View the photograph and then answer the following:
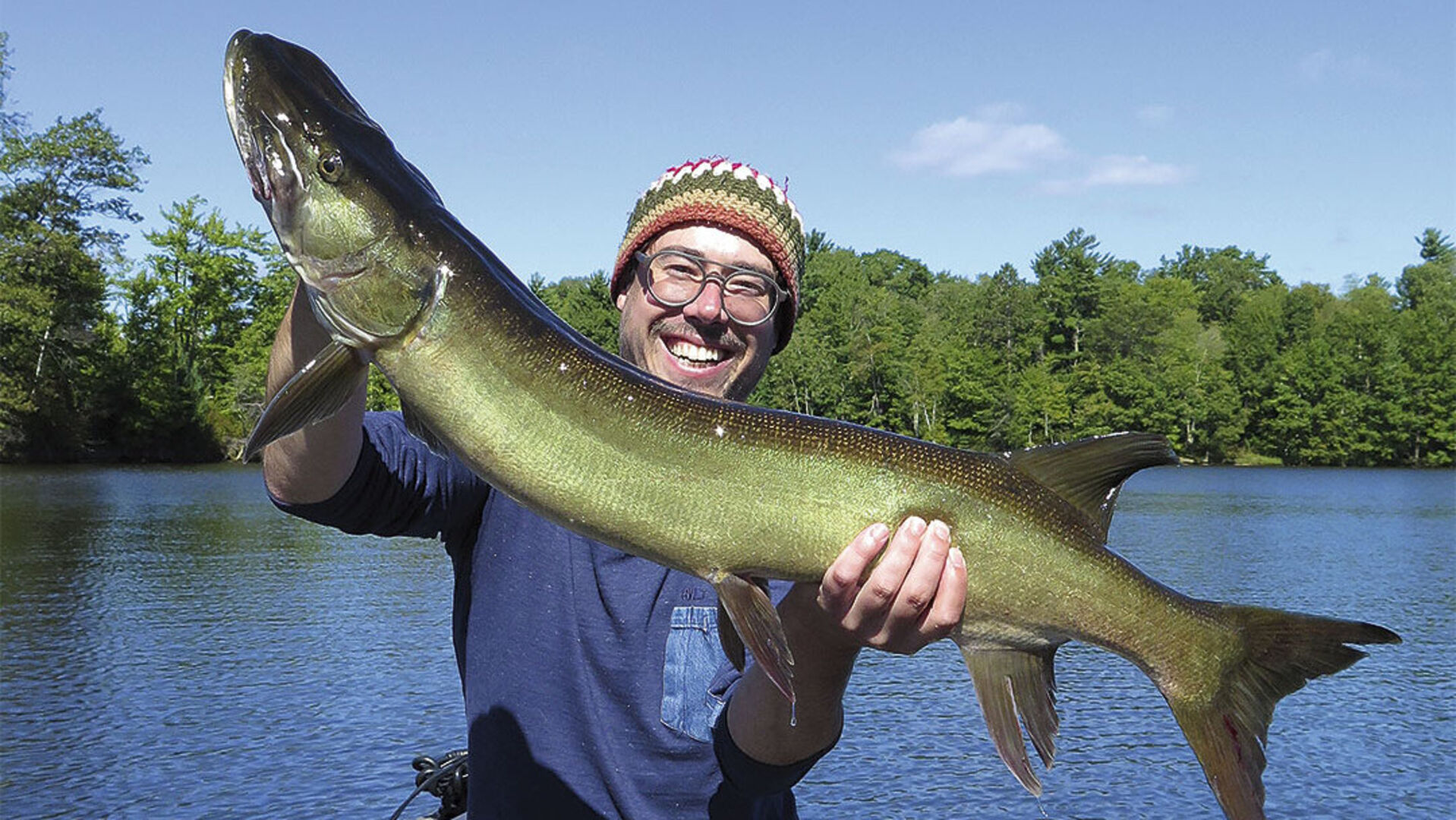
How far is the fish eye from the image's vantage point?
2.60 m

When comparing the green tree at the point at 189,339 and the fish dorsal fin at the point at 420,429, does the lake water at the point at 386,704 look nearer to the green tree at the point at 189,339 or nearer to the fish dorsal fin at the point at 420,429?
the fish dorsal fin at the point at 420,429

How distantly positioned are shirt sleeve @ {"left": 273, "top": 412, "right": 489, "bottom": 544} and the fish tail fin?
5.84ft

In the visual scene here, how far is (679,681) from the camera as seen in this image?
10.4ft

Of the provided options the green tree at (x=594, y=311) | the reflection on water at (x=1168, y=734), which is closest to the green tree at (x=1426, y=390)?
the green tree at (x=594, y=311)

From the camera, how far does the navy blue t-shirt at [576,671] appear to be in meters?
3.10

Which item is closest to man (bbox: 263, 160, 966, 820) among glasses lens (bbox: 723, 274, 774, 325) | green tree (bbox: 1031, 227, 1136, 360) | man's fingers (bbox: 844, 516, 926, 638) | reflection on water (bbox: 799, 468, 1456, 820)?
man's fingers (bbox: 844, 516, 926, 638)

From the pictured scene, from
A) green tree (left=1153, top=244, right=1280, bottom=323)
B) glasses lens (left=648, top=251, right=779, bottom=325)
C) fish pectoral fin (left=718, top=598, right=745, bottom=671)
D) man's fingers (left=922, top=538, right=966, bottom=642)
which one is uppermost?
green tree (left=1153, top=244, right=1280, bottom=323)

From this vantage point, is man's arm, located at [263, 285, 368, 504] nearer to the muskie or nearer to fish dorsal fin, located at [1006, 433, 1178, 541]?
the muskie

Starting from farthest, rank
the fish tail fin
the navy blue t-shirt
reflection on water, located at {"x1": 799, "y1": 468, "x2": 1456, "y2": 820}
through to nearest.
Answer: reflection on water, located at {"x1": 799, "y1": 468, "x2": 1456, "y2": 820} < the navy blue t-shirt < the fish tail fin

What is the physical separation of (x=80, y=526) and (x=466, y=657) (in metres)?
30.5

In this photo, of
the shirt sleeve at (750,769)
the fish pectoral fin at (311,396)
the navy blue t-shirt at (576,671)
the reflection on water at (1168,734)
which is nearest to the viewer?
the fish pectoral fin at (311,396)

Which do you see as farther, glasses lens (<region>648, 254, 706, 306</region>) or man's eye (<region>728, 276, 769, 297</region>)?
man's eye (<region>728, 276, 769, 297</region>)

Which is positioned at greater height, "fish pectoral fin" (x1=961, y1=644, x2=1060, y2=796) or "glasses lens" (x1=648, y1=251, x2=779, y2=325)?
"glasses lens" (x1=648, y1=251, x2=779, y2=325)

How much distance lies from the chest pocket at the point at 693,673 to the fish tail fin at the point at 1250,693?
43.9 inches
